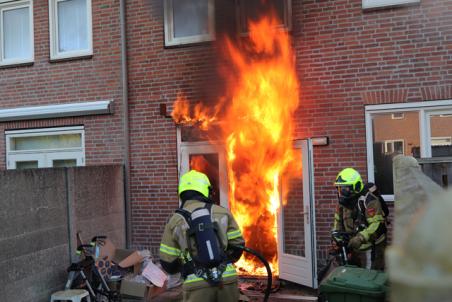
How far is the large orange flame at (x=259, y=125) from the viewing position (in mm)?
7391

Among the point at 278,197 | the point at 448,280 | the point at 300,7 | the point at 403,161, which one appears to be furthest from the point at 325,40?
the point at 448,280

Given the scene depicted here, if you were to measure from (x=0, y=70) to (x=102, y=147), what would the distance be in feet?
9.47

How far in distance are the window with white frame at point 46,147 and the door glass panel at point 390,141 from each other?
5.20m

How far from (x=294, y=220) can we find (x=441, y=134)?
98.7 inches

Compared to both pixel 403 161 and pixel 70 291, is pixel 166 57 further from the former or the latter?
pixel 403 161

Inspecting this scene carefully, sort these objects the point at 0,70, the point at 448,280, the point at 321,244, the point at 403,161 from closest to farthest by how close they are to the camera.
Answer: the point at 448,280 < the point at 403,161 < the point at 321,244 < the point at 0,70

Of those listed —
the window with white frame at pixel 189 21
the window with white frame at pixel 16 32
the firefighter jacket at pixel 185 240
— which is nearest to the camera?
the firefighter jacket at pixel 185 240

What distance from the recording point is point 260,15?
761 centimetres

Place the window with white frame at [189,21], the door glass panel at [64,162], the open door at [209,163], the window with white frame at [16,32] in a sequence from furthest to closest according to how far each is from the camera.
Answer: the window with white frame at [16,32] < the door glass panel at [64,162] < the window with white frame at [189,21] < the open door at [209,163]

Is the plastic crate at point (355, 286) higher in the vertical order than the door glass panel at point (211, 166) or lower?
lower

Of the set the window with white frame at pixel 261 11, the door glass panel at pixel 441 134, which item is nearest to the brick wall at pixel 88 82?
the window with white frame at pixel 261 11

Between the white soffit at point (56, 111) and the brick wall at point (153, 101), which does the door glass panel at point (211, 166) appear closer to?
the brick wall at point (153, 101)

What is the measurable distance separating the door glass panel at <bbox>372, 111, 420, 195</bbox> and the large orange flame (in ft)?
4.21

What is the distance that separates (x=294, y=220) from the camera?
283 inches
